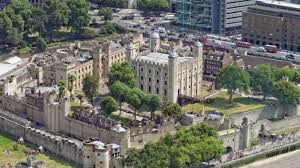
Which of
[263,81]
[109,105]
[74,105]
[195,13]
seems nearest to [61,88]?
[74,105]

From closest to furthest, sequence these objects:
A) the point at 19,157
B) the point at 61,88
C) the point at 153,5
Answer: the point at 19,157, the point at 61,88, the point at 153,5

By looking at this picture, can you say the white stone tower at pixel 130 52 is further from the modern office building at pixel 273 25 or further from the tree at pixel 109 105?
the modern office building at pixel 273 25

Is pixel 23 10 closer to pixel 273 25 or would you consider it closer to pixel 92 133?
pixel 273 25

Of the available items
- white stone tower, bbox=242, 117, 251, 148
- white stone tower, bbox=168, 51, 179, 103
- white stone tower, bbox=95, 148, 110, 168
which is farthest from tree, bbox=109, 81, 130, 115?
white stone tower, bbox=95, 148, 110, 168

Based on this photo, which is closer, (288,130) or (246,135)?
(246,135)

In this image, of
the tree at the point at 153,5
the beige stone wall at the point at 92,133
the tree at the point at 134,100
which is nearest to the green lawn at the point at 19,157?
the beige stone wall at the point at 92,133

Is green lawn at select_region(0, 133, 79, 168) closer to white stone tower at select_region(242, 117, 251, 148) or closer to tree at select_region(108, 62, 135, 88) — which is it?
white stone tower at select_region(242, 117, 251, 148)

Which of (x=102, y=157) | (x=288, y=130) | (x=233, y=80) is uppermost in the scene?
(x=233, y=80)
